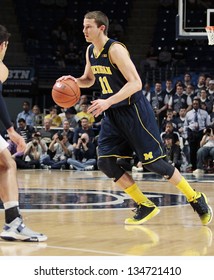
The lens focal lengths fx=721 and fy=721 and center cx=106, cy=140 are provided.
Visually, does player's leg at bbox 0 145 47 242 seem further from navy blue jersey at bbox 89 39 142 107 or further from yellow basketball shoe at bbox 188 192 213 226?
yellow basketball shoe at bbox 188 192 213 226

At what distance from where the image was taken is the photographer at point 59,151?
19.0 m

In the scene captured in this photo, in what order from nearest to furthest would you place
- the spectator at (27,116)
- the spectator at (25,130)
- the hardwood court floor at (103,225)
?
→ 1. the hardwood court floor at (103,225)
2. the spectator at (25,130)
3. the spectator at (27,116)

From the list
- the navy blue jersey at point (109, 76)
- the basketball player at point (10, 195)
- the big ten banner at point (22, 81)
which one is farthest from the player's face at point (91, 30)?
the big ten banner at point (22, 81)

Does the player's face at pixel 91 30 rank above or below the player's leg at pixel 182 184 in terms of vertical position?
above

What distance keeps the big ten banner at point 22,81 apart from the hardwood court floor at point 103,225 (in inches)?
483

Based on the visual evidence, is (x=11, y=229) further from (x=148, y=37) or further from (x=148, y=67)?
(x=148, y=37)

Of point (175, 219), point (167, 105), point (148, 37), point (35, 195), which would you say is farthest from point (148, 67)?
point (175, 219)

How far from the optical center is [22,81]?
24516mm

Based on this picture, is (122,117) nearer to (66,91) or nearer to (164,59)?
(66,91)

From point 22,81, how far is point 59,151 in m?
6.04

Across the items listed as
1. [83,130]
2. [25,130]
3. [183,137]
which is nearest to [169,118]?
[183,137]

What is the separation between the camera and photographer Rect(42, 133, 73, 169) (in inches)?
749

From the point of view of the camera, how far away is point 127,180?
785 cm

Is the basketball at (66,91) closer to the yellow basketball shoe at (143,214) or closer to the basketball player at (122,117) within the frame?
the basketball player at (122,117)
